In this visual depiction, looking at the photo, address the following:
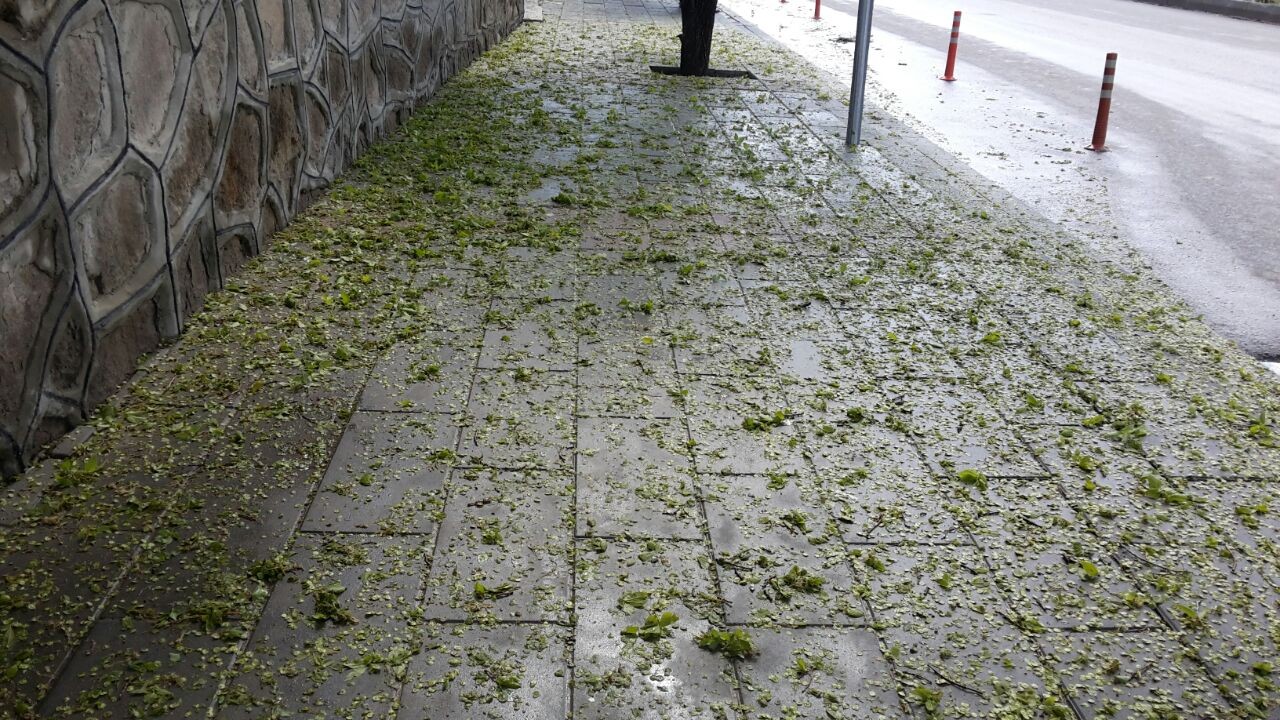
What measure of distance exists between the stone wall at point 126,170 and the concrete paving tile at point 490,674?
6.00ft

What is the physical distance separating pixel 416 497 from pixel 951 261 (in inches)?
161

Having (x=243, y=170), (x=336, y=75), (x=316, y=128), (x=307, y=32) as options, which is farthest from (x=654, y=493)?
(x=336, y=75)

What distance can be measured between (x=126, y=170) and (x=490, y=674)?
275cm

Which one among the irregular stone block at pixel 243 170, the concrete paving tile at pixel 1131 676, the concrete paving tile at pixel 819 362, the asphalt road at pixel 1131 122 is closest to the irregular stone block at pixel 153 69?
the irregular stone block at pixel 243 170

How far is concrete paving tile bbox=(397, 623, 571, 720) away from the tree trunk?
10.9 m

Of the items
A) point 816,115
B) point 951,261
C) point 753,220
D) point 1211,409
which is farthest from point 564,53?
point 1211,409

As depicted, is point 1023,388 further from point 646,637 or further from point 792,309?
point 646,637

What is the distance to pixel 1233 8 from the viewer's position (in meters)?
24.1

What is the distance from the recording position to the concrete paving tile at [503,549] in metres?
3.19

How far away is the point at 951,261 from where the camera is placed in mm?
6578

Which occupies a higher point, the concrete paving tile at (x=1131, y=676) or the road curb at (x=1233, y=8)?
the road curb at (x=1233, y=8)

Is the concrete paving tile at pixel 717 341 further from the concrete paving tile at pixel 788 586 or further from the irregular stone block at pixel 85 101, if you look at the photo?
the irregular stone block at pixel 85 101

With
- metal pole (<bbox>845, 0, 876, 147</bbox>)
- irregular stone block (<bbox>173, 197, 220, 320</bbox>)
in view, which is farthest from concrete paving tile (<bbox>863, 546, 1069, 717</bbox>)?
metal pole (<bbox>845, 0, 876, 147</bbox>)

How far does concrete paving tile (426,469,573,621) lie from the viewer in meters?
3.19
